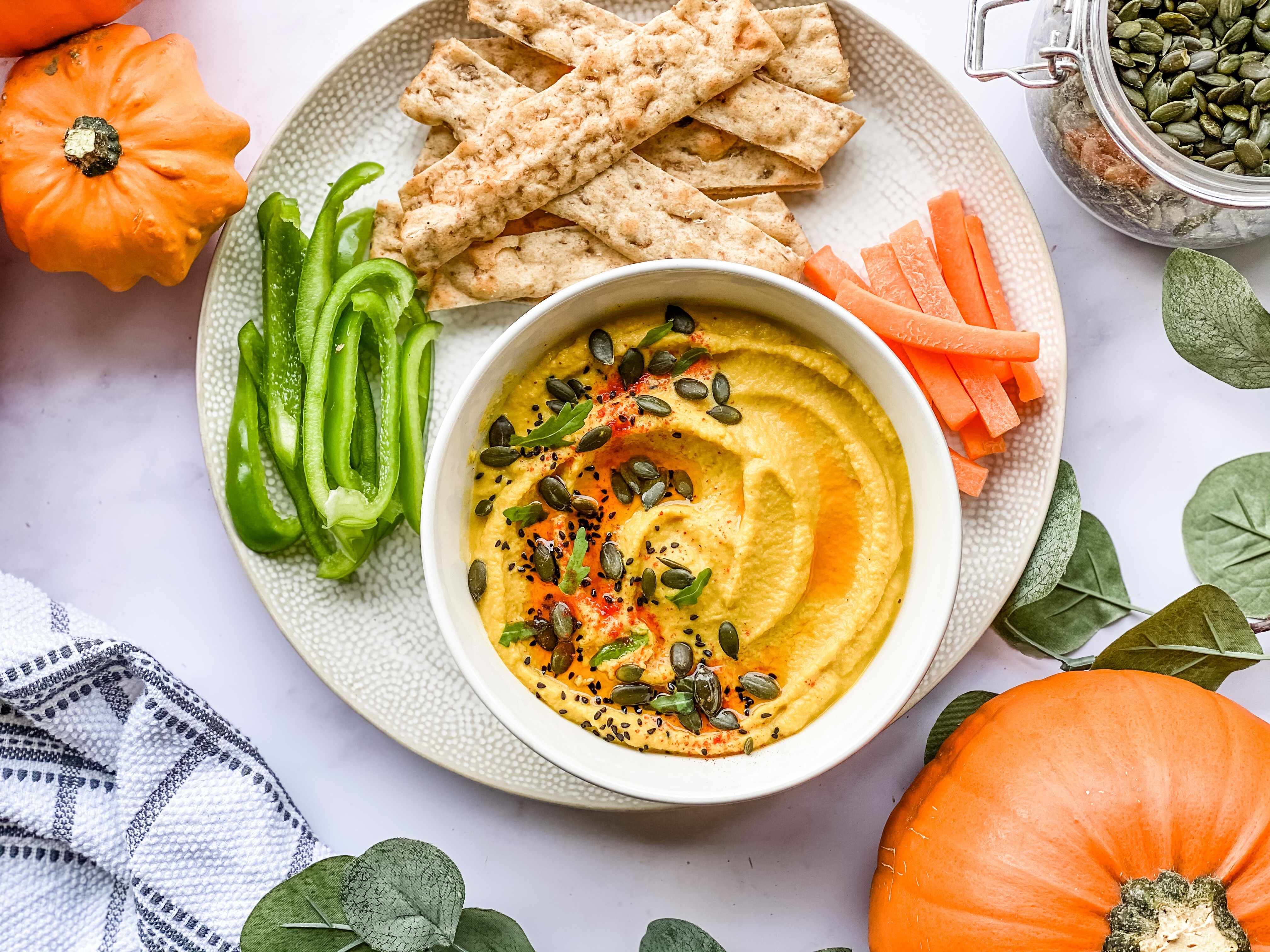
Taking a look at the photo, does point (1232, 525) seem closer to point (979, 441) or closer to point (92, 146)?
point (979, 441)

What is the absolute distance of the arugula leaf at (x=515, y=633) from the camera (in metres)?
2.51

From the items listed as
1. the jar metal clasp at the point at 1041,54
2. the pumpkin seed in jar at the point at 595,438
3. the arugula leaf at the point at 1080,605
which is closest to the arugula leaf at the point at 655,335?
the pumpkin seed in jar at the point at 595,438

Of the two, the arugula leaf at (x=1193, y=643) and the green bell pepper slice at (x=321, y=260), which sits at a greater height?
the green bell pepper slice at (x=321, y=260)

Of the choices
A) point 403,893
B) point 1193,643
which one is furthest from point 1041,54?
point 403,893

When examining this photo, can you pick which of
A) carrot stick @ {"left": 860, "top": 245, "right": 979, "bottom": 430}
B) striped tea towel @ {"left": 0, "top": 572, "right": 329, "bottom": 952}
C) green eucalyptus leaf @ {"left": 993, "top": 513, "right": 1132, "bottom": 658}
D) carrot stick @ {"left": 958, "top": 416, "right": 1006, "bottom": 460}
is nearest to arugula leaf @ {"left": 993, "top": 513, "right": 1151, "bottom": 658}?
green eucalyptus leaf @ {"left": 993, "top": 513, "right": 1132, "bottom": 658}

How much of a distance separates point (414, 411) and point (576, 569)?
2.05 feet

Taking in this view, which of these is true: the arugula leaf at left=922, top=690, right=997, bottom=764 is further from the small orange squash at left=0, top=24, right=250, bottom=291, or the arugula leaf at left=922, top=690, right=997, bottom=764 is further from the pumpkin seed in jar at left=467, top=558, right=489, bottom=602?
the small orange squash at left=0, top=24, right=250, bottom=291

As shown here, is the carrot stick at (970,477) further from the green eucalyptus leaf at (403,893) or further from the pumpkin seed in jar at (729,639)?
the green eucalyptus leaf at (403,893)

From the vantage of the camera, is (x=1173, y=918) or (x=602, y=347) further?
(x=602, y=347)

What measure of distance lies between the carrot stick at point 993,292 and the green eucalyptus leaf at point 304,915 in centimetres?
217

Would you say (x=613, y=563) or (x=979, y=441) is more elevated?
(x=979, y=441)

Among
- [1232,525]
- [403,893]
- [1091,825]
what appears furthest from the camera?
[1232,525]

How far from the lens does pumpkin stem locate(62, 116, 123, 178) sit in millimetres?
2521

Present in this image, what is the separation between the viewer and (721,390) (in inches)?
99.2
